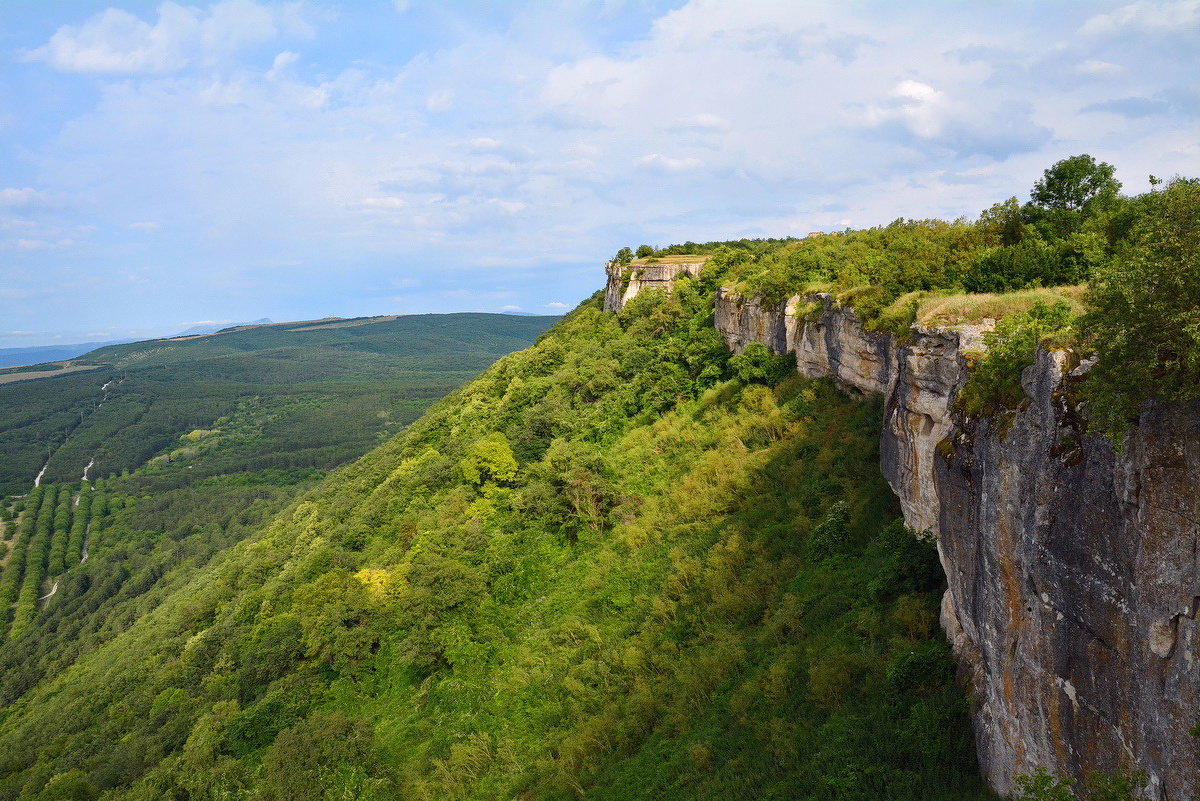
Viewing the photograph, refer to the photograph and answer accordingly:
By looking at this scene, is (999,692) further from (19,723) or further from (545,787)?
(19,723)

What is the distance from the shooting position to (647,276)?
4666 cm

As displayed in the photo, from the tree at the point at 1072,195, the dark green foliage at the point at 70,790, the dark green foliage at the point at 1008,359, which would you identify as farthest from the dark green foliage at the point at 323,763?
the tree at the point at 1072,195

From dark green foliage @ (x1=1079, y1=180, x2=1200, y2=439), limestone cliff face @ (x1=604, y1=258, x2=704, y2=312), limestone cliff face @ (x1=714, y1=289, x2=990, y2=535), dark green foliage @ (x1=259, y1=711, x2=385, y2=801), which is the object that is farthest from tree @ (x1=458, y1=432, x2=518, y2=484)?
dark green foliage @ (x1=1079, y1=180, x2=1200, y2=439)

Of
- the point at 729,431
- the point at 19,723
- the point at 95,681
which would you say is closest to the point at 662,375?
the point at 729,431

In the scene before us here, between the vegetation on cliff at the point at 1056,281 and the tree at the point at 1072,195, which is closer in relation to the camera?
the vegetation on cliff at the point at 1056,281

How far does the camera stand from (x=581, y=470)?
27.5 m

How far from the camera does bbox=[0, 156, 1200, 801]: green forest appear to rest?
34.6 ft

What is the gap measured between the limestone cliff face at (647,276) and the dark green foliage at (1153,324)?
3724 centimetres

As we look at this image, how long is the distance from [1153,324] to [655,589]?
16.4 metres

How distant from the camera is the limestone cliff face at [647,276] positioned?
45.3m

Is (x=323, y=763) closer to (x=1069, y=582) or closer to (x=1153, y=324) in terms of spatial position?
(x=1069, y=582)

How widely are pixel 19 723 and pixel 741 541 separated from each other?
63.9 meters

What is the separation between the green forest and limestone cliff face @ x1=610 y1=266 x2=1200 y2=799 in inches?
20.0

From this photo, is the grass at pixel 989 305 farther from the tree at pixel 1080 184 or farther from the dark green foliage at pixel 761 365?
the dark green foliage at pixel 761 365
